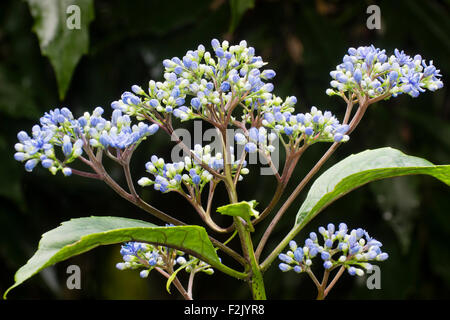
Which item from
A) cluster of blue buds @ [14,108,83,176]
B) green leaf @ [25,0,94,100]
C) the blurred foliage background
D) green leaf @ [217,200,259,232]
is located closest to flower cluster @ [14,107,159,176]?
cluster of blue buds @ [14,108,83,176]

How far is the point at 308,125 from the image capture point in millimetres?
555

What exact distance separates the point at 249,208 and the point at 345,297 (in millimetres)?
1316

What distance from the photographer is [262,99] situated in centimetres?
55

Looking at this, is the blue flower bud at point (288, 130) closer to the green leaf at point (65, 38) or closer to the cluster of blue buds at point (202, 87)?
the cluster of blue buds at point (202, 87)

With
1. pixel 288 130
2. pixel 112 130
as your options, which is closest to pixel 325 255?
pixel 288 130

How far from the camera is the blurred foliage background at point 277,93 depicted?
161 centimetres

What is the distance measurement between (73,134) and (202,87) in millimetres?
133

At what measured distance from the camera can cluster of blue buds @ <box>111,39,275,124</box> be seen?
0.53m

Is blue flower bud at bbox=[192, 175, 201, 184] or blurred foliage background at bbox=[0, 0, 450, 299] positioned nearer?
blue flower bud at bbox=[192, 175, 201, 184]

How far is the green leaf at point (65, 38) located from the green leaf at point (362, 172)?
645 mm

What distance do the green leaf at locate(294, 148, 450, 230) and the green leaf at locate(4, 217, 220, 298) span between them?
12 centimetres

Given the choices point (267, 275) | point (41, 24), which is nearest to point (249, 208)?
point (41, 24)

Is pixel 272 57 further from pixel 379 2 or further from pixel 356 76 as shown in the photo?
pixel 356 76

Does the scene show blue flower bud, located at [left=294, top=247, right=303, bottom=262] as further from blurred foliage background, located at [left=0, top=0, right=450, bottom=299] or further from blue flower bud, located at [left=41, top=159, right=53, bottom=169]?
blurred foliage background, located at [left=0, top=0, right=450, bottom=299]
